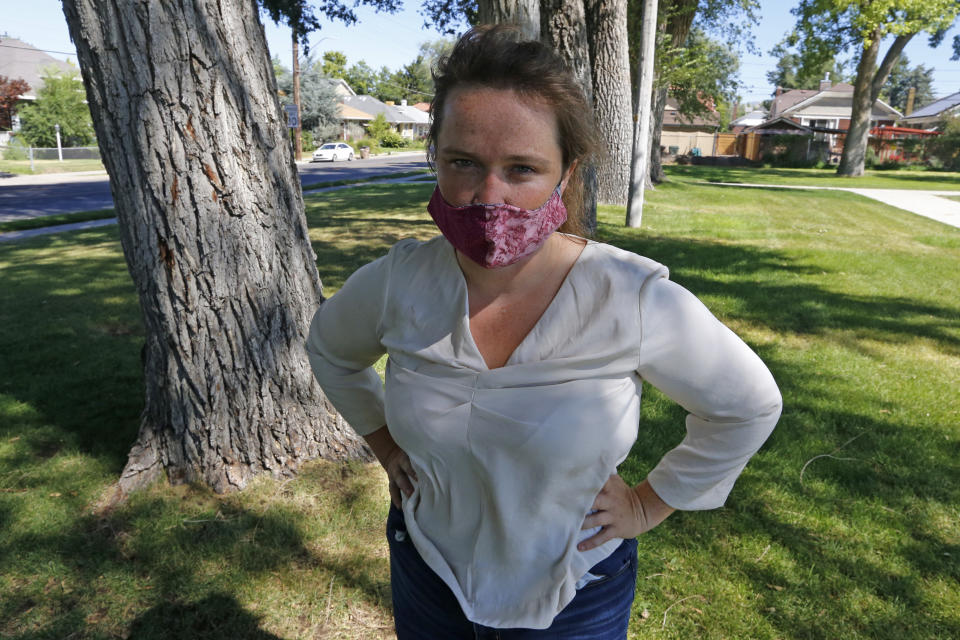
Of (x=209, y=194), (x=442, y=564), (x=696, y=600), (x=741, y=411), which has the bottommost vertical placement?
(x=696, y=600)

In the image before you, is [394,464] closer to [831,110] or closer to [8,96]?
[8,96]

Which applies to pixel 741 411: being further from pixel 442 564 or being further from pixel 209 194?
pixel 209 194

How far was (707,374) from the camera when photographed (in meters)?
1.31

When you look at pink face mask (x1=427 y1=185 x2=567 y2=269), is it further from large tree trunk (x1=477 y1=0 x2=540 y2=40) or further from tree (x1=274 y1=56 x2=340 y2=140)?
tree (x1=274 y1=56 x2=340 y2=140)

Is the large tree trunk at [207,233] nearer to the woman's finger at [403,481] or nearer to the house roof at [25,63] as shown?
the woman's finger at [403,481]

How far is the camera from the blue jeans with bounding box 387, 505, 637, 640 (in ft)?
4.74

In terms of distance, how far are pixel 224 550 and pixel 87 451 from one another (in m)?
1.37

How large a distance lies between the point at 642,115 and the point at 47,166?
97.5ft

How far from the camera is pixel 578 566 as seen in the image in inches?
55.5

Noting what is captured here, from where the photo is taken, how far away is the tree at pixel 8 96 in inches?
1444

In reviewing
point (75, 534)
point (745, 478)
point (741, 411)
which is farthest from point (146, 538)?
point (745, 478)

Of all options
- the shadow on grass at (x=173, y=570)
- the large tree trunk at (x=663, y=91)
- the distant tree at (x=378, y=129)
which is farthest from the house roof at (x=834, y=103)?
the shadow on grass at (x=173, y=570)

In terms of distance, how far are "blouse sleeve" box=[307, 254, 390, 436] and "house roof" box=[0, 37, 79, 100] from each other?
4936 cm

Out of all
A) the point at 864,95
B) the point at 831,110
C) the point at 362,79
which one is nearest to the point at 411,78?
the point at 362,79
